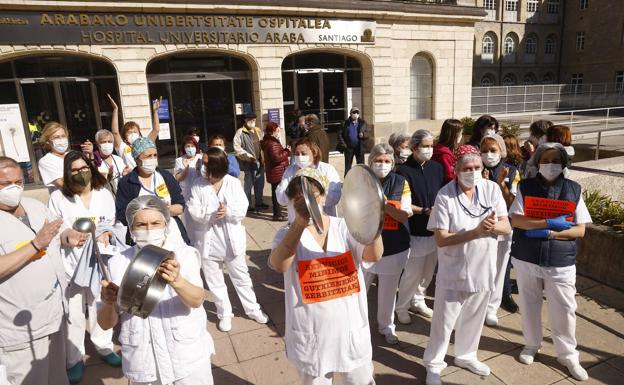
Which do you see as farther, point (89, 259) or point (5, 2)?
point (5, 2)

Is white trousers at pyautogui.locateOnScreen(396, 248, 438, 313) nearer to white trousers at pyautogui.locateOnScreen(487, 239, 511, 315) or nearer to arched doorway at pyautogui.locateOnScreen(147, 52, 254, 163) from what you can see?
white trousers at pyautogui.locateOnScreen(487, 239, 511, 315)

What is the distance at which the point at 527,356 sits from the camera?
11.7 feet

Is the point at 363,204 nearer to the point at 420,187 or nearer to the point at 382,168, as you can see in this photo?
the point at 382,168

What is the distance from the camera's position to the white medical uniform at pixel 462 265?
125 inches

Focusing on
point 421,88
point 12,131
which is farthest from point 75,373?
point 421,88

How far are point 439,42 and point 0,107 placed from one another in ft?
46.9

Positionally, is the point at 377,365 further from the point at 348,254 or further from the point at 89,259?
the point at 89,259

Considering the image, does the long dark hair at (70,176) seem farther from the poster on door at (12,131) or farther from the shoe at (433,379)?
the poster on door at (12,131)

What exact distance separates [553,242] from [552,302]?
0.54m

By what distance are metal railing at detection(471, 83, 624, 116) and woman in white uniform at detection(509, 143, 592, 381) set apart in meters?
21.8

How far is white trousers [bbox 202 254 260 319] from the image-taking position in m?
4.21

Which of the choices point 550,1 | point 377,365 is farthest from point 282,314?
point 550,1

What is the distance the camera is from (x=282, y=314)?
451 cm

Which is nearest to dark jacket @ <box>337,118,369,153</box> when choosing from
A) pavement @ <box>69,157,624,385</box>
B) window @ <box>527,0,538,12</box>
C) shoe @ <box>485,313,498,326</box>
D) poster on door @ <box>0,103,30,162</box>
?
pavement @ <box>69,157,624,385</box>
